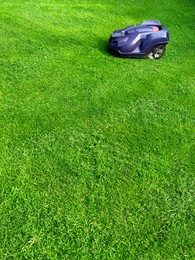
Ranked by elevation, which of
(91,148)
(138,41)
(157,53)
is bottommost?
(91,148)

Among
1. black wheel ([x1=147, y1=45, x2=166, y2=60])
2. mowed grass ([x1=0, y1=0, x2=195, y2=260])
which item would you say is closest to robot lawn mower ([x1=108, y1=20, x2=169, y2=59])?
black wheel ([x1=147, y1=45, x2=166, y2=60])

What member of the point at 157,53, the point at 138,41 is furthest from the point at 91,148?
the point at 157,53

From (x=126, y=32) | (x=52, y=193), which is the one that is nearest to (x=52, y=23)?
(x=126, y=32)

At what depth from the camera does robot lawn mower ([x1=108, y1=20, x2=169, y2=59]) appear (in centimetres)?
463

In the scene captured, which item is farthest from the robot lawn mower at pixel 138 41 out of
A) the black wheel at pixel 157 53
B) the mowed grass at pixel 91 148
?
the mowed grass at pixel 91 148

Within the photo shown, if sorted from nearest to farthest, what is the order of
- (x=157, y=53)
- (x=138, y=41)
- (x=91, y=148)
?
(x=91, y=148), (x=138, y=41), (x=157, y=53)

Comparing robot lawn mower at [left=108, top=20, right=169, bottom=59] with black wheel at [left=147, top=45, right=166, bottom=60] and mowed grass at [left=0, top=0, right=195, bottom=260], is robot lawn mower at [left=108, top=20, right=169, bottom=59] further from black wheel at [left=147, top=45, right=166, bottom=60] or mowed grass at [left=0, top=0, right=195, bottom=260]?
mowed grass at [left=0, top=0, right=195, bottom=260]

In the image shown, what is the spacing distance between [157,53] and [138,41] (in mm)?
469

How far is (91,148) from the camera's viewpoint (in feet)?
11.2

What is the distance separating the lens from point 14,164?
3.15 metres

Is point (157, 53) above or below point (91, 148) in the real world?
above

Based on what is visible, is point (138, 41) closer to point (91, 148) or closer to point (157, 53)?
point (157, 53)

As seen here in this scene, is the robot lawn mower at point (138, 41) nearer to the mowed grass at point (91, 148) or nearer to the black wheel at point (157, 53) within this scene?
the black wheel at point (157, 53)

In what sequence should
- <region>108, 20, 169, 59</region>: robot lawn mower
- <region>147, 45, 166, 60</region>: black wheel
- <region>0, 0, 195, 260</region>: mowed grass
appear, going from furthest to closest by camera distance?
<region>147, 45, 166, 60</region>: black wheel → <region>108, 20, 169, 59</region>: robot lawn mower → <region>0, 0, 195, 260</region>: mowed grass
